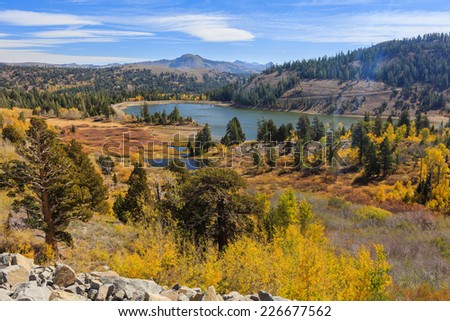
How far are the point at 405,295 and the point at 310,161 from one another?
5866 centimetres

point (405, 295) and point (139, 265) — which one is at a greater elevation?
point (139, 265)

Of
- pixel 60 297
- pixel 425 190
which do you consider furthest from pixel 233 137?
pixel 60 297

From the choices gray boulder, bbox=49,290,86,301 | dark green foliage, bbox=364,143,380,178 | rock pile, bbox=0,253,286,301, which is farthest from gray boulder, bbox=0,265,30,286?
dark green foliage, bbox=364,143,380,178

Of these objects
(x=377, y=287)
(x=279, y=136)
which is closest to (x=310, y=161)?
(x=279, y=136)

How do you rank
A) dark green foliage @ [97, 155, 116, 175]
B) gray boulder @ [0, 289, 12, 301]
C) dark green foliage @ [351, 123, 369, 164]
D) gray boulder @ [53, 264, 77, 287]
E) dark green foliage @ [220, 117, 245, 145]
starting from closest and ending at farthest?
gray boulder @ [0, 289, 12, 301] → gray boulder @ [53, 264, 77, 287] → dark green foliage @ [97, 155, 116, 175] → dark green foliage @ [351, 123, 369, 164] → dark green foliage @ [220, 117, 245, 145]

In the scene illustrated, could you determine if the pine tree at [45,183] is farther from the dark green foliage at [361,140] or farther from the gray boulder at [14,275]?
the dark green foliage at [361,140]

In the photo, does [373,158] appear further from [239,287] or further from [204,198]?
[239,287]

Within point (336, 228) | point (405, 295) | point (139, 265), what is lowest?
point (336, 228)

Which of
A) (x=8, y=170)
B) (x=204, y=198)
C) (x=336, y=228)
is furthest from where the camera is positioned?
(x=336, y=228)

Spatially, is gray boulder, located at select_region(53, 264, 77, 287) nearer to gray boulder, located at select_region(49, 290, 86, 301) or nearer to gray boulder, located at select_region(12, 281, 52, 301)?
gray boulder, located at select_region(12, 281, 52, 301)

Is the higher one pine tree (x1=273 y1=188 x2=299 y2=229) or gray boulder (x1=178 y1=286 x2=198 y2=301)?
gray boulder (x1=178 y1=286 x2=198 y2=301)

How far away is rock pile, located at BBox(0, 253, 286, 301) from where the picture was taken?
8.13 m

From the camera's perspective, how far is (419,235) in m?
28.0

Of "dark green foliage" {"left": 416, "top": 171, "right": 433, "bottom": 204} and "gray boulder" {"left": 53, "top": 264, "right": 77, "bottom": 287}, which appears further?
"dark green foliage" {"left": 416, "top": 171, "right": 433, "bottom": 204}
